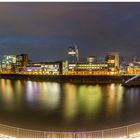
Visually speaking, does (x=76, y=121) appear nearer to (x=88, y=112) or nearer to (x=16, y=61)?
(x=88, y=112)

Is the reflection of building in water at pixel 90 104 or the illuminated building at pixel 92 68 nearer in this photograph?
the reflection of building in water at pixel 90 104

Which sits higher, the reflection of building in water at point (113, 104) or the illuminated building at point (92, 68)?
the reflection of building in water at point (113, 104)

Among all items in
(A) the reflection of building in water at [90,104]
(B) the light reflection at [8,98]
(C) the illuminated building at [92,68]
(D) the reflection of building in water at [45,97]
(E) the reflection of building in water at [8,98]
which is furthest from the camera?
(C) the illuminated building at [92,68]

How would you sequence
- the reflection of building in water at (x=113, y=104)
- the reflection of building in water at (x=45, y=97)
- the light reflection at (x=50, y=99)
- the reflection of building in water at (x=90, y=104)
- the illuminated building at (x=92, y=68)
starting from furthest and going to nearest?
1. the illuminated building at (x=92, y=68)
2. the reflection of building in water at (x=45, y=97)
3. the light reflection at (x=50, y=99)
4. the reflection of building in water at (x=113, y=104)
5. the reflection of building in water at (x=90, y=104)

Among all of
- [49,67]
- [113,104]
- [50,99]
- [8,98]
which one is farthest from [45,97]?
[49,67]

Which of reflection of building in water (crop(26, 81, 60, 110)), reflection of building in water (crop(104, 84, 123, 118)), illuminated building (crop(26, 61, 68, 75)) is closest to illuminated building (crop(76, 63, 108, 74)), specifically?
illuminated building (crop(26, 61, 68, 75))

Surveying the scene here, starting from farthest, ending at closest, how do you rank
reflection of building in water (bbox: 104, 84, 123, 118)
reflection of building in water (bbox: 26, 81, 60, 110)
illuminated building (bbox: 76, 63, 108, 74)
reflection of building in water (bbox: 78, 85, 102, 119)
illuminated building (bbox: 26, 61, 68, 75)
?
illuminated building (bbox: 76, 63, 108, 74) < illuminated building (bbox: 26, 61, 68, 75) < reflection of building in water (bbox: 26, 81, 60, 110) < reflection of building in water (bbox: 104, 84, 123, 118) < reflection of building in water (bbox: 78, 85, 102, 119)

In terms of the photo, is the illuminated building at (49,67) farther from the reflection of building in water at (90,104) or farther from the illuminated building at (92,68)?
the reflection of building in water at (90,104)

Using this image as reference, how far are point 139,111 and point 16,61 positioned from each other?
104 ft

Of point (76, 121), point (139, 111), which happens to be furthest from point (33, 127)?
point (139, 111)

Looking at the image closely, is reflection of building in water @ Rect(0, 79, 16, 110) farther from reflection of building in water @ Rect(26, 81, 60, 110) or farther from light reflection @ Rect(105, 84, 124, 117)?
light reflection @ Rect(105, 84, 124, 117)

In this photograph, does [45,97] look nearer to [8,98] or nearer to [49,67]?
[8,98]

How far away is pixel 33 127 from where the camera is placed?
572cm

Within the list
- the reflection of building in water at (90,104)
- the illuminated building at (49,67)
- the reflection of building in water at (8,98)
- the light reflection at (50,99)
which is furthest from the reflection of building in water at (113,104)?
the illuminated building at (49,67)
